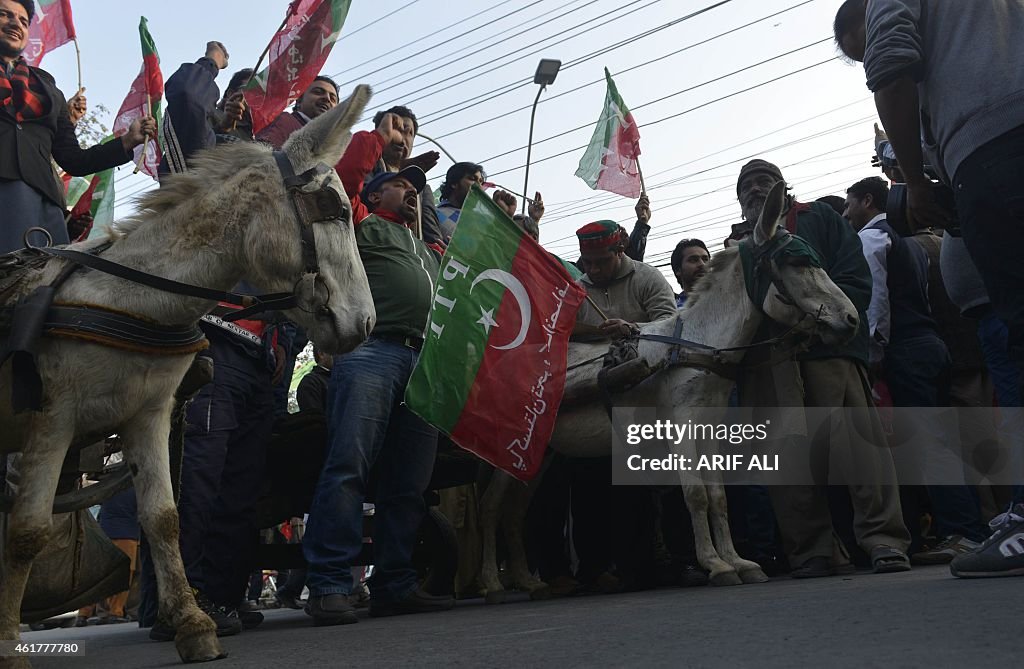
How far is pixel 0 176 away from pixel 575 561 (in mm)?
5482

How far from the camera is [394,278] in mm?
6051

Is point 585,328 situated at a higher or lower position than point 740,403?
higher

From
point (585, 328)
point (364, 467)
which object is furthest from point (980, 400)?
point (364, 467)

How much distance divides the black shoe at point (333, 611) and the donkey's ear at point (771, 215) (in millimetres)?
3743

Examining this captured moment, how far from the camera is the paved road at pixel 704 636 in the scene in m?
2.45

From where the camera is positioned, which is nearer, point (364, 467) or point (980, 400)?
point (364, 467)

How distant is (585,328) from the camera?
7605 mm

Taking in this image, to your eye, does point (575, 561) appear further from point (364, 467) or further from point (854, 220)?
point (854, 220)

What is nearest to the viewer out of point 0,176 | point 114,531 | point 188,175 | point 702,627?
point 702,627

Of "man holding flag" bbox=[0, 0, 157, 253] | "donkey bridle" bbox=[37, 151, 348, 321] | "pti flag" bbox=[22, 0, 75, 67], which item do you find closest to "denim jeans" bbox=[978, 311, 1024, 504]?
"donkey bridle" bbox=[37, 151, 348, 321]

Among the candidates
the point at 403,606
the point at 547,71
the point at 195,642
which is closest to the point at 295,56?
the point at 403,606

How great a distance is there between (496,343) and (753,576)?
7.37ft

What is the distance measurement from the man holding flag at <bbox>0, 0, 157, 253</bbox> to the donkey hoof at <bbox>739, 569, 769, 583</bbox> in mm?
4571

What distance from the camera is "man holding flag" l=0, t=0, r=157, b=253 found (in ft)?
17.1
